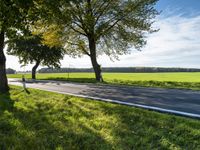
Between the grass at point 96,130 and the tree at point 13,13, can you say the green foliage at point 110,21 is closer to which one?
the tree at point 13,13

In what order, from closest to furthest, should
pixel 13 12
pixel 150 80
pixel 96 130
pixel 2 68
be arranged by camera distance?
1. pixel 96 130
2. pixel 13 12
3. pixel 2 68
4. pixel 150 80

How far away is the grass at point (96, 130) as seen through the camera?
5.44 meters

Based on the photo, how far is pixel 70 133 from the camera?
6.18 metres

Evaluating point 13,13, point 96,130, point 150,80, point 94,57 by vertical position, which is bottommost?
point 150,80

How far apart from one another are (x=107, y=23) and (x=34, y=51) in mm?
17352

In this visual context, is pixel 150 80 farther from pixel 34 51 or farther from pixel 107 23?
pixel 34 51

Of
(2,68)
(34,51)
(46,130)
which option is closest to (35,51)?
(34,51)

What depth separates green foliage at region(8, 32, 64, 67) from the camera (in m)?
37.9

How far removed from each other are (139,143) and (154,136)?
0.50 meters

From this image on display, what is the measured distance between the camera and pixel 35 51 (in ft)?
124

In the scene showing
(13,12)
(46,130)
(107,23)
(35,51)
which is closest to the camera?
(46,130)

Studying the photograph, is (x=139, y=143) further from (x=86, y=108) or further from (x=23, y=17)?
(x=23, y=17)

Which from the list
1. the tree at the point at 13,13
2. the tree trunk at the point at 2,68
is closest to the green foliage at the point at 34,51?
the tree trunk at the point at 2,68

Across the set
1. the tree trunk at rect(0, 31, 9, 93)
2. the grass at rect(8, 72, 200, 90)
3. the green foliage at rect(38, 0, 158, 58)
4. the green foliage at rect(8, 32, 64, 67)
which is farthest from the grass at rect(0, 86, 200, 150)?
the green foliage at rect(8, 32, 64, 67)
